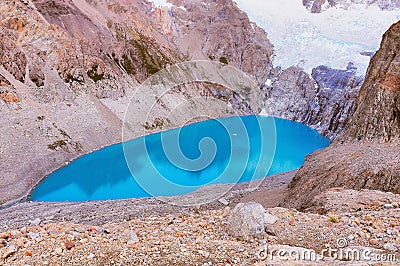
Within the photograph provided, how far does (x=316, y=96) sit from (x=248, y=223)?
5350 inches

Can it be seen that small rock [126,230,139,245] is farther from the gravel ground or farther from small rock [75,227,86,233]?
small rock [75,227,86,233]

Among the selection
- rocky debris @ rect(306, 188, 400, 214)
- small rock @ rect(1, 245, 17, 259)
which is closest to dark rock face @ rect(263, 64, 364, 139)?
rocky debris @ rect(306, 188, 400, 214)

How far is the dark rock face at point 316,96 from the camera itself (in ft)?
370

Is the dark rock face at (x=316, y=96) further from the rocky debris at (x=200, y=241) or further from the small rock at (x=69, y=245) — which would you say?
the small rock at (x=69, y=245)

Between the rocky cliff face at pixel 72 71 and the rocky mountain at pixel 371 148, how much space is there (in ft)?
122

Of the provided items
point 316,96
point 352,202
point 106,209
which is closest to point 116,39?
point 316,96

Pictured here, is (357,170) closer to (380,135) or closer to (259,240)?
(380,135)

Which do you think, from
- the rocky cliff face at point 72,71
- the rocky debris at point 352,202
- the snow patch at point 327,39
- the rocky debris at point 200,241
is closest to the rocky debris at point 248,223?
the rocky debris at point 200,241

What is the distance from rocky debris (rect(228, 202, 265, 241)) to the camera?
8.96 m

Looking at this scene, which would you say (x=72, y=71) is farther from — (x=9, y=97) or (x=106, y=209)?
(x=106, y=209)

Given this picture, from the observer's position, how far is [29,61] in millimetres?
73938

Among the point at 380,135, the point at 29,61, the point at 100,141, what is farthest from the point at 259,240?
the point at 29,61

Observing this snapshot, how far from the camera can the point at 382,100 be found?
102ft

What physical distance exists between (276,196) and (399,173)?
12439 millimetres
